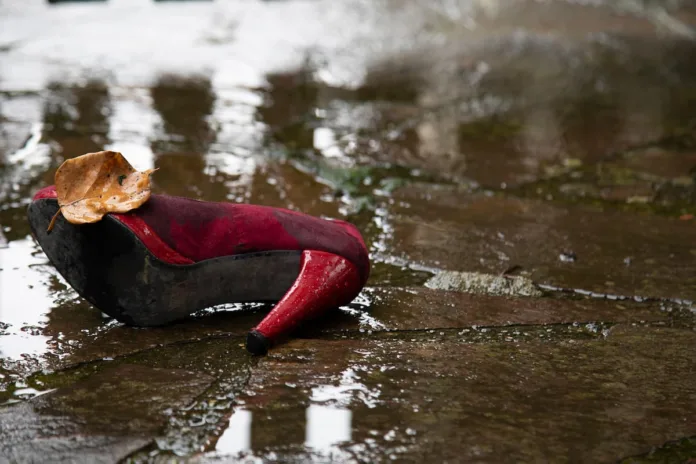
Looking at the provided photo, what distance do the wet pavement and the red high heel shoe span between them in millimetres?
70

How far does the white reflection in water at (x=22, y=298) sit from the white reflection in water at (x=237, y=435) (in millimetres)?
548

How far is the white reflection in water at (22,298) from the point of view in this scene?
178 centimetres

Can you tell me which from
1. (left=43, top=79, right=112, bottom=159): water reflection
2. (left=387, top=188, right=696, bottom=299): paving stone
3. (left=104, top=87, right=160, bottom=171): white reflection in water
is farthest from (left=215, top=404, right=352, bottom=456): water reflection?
(left=43, top=79, right=112, bottom=159): water reflection

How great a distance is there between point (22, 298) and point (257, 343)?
69cm

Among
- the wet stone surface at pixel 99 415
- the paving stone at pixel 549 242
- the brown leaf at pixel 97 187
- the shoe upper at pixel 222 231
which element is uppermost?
the brown leaf at pixel 97 187

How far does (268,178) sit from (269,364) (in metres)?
1.51

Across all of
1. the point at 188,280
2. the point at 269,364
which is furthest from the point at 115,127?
the point at 269,364

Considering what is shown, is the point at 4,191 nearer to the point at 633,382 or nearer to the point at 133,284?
the point at 133,284

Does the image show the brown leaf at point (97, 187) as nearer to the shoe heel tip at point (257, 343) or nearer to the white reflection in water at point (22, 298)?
the white reflection in water at point (22, 298)

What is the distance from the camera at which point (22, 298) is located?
203 centimetres

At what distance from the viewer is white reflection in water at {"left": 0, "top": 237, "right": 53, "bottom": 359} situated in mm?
1782

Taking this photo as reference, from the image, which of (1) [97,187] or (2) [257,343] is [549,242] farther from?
(1) [97,187]

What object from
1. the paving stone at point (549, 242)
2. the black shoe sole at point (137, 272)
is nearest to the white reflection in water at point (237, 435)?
the black shoe sole at point (137, 272)

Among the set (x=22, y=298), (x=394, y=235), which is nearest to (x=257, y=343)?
(x=22, y=298)
